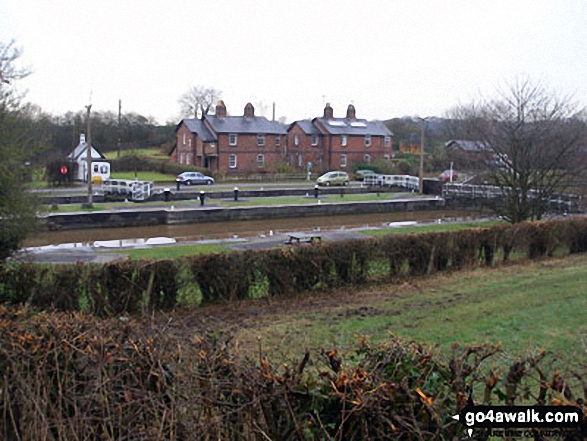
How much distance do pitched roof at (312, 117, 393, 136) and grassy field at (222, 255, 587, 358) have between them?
52340 millimetres

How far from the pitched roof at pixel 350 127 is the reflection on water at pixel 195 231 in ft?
93.4

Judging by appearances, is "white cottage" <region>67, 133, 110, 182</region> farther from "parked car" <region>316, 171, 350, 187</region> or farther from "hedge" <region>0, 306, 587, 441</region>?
"hedge" <region>0, 306, 587, 441</region>

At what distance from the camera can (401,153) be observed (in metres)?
77.0

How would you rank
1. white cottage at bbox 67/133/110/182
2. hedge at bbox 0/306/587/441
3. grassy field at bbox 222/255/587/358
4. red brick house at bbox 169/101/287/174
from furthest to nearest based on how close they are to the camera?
red brick house at bbox 169/101/287/174 → white cottage at bbox 67/133/110/182 → grassy field at bbox 222/255/587/358 → hedge at bbox 0/306/587/441

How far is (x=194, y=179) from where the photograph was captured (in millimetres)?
50938

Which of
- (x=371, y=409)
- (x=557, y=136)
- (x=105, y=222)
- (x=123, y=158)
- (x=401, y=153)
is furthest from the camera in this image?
(x=401, y=153)

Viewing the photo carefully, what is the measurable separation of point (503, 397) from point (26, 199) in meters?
15.5

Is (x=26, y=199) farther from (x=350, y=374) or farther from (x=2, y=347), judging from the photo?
(x=350, y=374)

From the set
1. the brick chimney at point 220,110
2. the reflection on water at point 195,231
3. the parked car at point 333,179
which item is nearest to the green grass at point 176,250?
the reflection on water at point 195,231

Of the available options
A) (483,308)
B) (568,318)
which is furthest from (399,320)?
(568,318)

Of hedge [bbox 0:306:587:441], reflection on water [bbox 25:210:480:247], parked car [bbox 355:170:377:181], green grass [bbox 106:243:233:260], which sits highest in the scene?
parked car [bbox 355:170:377:181]

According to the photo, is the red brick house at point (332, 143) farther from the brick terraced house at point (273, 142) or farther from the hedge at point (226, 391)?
the hedge at point (226, 391)

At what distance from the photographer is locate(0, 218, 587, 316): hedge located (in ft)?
35.0

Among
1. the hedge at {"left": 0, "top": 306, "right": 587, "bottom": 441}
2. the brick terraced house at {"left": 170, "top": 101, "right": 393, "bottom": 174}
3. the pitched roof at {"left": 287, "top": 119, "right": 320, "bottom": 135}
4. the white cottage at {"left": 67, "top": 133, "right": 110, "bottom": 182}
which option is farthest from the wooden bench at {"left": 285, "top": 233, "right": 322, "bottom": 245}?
the pitched roof at {"left": 287, "top": 119, "right": 320, "bottom": 135}
